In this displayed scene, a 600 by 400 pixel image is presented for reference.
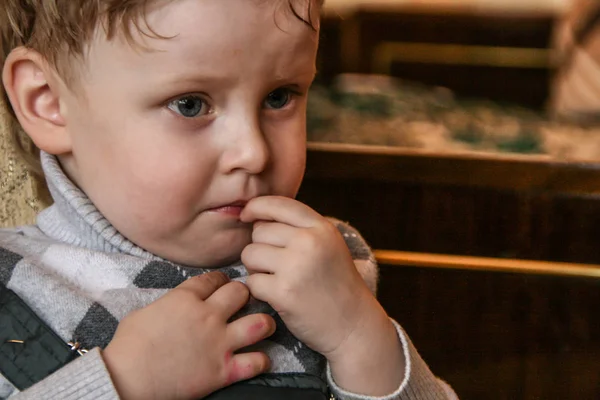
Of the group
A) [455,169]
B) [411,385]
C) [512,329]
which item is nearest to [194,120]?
[411,385]

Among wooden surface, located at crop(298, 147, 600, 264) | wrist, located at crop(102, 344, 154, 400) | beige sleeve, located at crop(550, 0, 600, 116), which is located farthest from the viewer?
beige sleeve, located at crop(550, 0, 600, 116)

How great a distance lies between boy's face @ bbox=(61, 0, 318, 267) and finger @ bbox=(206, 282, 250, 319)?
0.04 metres

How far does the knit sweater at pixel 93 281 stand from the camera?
76 cm

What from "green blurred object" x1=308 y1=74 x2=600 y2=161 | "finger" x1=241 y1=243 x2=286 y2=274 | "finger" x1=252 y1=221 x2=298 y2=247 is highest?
"finger" x1=252 y1=221 x2=298 y2=247

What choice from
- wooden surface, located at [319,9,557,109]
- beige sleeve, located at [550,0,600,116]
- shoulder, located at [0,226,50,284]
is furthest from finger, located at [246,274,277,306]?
wooden surface, located at [319,9,557,109]

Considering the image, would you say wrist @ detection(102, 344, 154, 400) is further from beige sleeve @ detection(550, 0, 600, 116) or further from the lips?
beige sleeve @ detection(550, 0, 600, 116)

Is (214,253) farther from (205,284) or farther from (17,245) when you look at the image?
(17,245)

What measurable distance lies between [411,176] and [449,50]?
1325 millimetres

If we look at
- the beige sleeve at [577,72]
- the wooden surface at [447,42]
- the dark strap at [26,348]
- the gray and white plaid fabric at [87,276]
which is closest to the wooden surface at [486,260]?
the beige sleeve at [577,72]

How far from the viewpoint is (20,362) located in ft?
2.38

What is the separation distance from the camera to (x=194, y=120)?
2.42 feet

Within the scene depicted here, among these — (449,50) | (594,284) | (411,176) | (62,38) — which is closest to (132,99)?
(62,38)

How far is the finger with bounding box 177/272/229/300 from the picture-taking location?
76 cm

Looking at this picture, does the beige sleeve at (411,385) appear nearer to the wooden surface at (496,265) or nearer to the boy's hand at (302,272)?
the boy's hand at (302,272)
